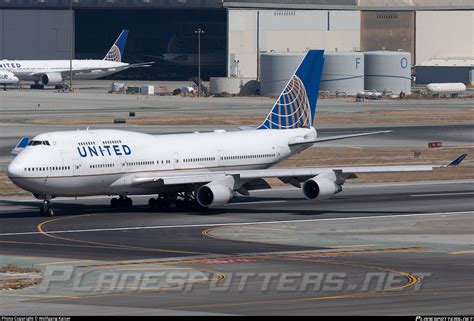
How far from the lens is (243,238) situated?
58.0m

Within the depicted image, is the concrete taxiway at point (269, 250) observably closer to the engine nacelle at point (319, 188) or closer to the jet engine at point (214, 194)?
the jet engine at point (214, 194)

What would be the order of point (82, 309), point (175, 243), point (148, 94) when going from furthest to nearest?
point (148, 94), point (175, 243), point (82, 309)

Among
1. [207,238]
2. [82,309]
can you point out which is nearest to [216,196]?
[207,238]

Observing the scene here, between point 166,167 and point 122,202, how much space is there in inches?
134

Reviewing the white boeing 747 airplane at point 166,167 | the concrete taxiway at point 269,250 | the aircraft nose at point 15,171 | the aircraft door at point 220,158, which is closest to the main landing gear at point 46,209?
the white boeing 747 airplane at point 166,167

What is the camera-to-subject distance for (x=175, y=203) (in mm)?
70062

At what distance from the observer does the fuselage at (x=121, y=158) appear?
63656mm

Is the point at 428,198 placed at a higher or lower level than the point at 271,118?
lower

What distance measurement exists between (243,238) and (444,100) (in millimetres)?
127811

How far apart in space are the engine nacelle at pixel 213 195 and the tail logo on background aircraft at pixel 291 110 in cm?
1135

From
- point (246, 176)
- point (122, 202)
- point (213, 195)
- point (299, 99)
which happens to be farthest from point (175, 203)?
point (299, 99)

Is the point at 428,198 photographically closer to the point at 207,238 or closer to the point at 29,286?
the point at 207,238

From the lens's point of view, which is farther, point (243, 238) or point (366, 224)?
point (366, 224)

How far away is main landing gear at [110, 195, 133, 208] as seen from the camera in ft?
229
